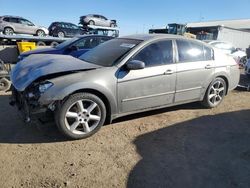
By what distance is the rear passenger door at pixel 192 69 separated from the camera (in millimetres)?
5418

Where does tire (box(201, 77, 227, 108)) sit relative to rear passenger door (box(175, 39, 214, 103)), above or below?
below

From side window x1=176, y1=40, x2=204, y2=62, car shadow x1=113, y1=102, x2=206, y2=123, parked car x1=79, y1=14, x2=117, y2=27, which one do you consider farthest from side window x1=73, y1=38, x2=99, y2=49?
parked car x1=79, y1=14, x2=117, y2=27

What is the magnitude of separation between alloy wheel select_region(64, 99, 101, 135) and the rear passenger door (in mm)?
1767

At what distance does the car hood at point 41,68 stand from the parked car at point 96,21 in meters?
20.4

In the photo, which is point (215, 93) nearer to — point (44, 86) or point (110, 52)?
point (110, 52)

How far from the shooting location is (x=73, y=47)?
991 centimetres

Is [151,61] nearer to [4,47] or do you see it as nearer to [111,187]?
[111,187]

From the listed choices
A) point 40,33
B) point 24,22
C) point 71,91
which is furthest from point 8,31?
point 71,91

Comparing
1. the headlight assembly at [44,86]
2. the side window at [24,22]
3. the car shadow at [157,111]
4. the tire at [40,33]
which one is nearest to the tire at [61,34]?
the tire at [40,33]

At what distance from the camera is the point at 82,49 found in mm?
10047

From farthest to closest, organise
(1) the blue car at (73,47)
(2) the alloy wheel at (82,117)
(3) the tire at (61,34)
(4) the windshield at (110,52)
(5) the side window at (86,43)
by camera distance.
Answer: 1. (3) the tire at (61,34)
2. (5) the side window at (86,43)
3. (1) the blue car at (73,47)
4. (4) the windshield at (110,52)
5. (2) the alloy wheel at (82,117)

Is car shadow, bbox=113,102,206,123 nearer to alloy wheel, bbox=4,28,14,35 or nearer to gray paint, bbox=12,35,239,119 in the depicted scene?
gray paint, bbox=12,35,239,119

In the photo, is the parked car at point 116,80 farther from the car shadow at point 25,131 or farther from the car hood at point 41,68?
the car shadow at point 25,131

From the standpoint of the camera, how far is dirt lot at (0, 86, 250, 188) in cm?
338
